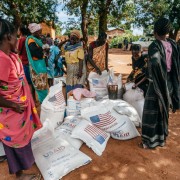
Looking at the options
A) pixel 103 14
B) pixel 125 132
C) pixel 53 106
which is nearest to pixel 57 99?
pixel 53 106

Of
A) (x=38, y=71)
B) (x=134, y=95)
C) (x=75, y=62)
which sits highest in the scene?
(x=75, y=62)

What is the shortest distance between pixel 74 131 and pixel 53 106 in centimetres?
50

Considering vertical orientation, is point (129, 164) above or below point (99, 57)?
below

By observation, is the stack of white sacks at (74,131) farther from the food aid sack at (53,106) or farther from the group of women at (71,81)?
the group of women at (71,81)

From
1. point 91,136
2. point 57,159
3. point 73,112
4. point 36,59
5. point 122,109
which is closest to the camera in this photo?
point 57,159

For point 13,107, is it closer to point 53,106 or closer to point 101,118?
point 53,106

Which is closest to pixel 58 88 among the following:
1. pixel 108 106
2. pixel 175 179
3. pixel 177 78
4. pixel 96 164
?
pixel 108 106

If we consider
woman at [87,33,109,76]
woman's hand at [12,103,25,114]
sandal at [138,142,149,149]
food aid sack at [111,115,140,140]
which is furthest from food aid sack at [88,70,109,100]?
woman's hand at [12,103,25,114]

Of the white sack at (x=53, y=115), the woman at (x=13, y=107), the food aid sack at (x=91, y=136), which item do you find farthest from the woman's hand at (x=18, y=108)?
the white sack at (x=53, y=115)

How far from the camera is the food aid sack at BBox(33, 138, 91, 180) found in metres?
2.22

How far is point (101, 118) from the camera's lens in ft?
9.66

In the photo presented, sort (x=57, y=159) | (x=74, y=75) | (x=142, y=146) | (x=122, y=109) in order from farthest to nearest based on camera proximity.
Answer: (x=74, y=75) → (x=122, y=109) → (x=142, y=146) → (x=57, y=159)

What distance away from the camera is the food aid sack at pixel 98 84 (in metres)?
3.82

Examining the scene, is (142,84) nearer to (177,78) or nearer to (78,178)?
(177,78)
